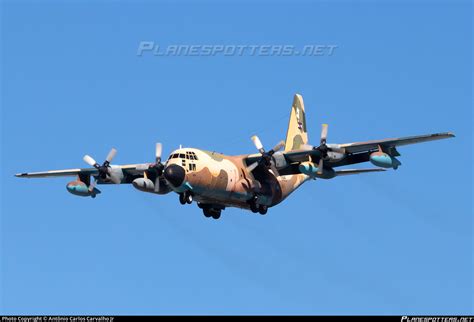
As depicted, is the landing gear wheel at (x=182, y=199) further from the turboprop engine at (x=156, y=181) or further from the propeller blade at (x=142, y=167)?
the propeller blade at (x=142, y=167)

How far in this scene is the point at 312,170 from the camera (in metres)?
47.6

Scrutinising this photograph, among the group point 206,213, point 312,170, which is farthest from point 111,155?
point 312,170

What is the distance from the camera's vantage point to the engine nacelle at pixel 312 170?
47.6 meters

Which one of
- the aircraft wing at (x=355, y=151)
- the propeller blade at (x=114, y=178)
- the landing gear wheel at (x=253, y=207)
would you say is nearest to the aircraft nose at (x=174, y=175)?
the landing gear wheel at (x=253, y=207)

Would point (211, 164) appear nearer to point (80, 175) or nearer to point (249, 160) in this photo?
point (249, 160)

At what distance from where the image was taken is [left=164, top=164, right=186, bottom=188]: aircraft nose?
149 feet

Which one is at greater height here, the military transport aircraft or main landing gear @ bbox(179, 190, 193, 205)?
the military transport aircraft

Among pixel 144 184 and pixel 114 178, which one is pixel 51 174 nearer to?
pixel 114 178

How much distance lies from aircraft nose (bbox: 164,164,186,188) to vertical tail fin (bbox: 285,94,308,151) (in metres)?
9.98

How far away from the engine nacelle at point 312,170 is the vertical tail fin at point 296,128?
633 cm

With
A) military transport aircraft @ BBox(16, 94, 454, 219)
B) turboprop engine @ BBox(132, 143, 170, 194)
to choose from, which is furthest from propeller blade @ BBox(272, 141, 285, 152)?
turboprop engine @ BBox(132, 143, 170, 194)

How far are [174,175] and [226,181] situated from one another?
319 cm

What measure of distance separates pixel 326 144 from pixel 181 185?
23.6ft

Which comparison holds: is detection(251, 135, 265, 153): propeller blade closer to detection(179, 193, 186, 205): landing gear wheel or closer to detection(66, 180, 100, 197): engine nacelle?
detection(179, 193, 186, 205): landing gear wheel
